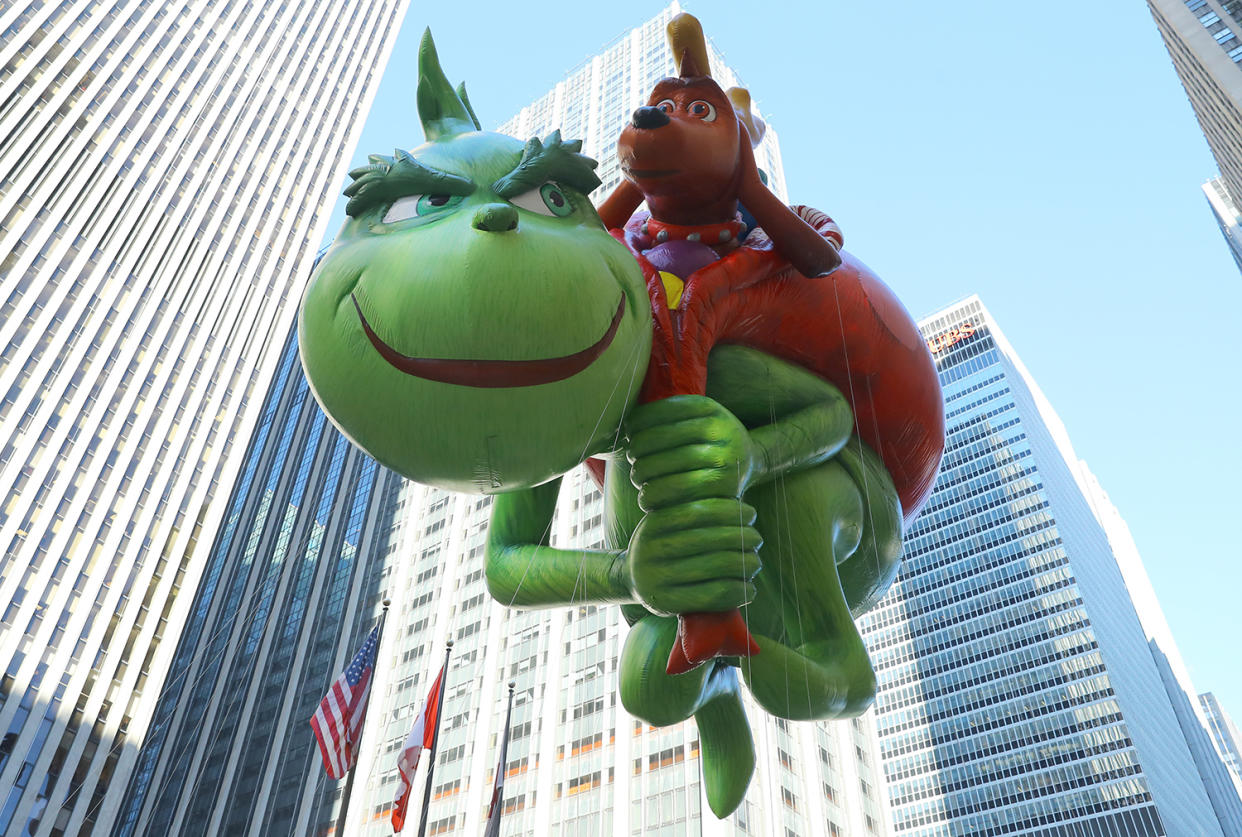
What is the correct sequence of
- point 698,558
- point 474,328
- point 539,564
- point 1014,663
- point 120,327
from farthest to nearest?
point 1014,663, point 120,327, point 539,564, point 698,558, point 474,328

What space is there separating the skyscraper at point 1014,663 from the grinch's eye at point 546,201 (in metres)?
62.8

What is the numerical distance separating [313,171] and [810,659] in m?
59.1

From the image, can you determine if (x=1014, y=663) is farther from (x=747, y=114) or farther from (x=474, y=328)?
(x=474, y=328)

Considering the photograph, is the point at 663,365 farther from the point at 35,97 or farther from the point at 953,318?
the point at 953,318

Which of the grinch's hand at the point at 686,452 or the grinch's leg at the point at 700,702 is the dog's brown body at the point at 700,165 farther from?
the grinch's leg at the point at 700,702

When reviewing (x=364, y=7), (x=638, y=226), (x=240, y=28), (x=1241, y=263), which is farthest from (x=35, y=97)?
(x=1241, y=263)

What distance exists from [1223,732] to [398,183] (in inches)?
6006

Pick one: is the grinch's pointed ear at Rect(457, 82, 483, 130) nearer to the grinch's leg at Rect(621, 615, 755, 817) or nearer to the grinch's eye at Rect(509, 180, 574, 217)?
the grinch's eye at Rect(509, 180, 574, 217)

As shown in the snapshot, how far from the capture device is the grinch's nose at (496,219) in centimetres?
347

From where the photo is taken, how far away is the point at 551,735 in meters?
39.2

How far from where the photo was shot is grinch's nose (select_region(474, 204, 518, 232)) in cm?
347

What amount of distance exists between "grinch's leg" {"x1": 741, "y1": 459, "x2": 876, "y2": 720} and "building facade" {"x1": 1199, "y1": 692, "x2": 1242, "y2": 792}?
474 ft

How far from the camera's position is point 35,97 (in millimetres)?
43750

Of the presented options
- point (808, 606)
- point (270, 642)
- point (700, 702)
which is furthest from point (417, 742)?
point (270, 642)
